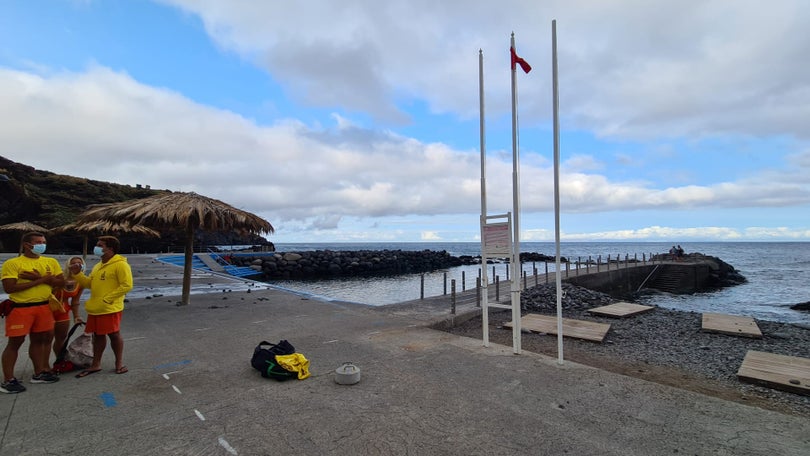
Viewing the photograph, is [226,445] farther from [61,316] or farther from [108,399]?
[61,316]

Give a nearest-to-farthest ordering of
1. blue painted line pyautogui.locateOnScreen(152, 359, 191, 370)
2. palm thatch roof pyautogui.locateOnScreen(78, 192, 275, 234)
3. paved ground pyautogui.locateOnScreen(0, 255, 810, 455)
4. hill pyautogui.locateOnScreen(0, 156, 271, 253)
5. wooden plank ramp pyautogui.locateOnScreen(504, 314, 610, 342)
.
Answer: paved ground pyautogui.locateOnScreen(0, 255, 810, 455) → blue painted line pyautogui.locateOnScreen(152, 359, 191, 370) → wooden plank ramp pyautogui.locateOnScreen(504, 314, 610, 342) → palm thatch roof pyautogui.locateOnScreen(78, 192, 275, 234) → hill pyautogui.locateOnScreen(0, 156, 271, 253)

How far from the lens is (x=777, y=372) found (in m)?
5.00

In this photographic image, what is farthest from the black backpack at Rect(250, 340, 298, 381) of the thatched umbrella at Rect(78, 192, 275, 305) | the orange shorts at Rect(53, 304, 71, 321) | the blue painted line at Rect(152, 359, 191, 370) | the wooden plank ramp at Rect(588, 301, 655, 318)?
the wooden plank ramp at Rect(588, 301, 655, 318)

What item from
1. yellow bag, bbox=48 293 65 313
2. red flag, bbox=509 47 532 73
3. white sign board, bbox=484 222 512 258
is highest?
red flag, bbox=509 47 532 73

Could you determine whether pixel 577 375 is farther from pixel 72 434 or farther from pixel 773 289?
pixel 773 289

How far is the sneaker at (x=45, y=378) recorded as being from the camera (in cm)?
413

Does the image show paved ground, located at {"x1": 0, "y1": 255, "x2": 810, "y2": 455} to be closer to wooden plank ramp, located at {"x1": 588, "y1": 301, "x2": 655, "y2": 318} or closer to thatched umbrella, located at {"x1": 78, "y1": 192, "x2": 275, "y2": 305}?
thatched umbrella, located at {"x1": 78, "y1": 192, "x2": 275, "y2": 305}

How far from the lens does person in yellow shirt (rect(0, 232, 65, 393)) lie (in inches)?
153

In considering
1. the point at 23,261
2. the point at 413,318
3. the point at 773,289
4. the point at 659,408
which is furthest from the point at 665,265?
the point at 23,261

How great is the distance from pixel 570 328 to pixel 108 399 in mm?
7591

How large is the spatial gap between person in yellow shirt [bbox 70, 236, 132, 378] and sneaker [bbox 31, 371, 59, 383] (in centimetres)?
21

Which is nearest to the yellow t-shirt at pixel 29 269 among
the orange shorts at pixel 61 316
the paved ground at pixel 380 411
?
the orange shorts at pixel 61 316

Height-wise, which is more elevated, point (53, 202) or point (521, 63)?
point (53, 202)

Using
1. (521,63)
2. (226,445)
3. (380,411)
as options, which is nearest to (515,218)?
(521,63)
